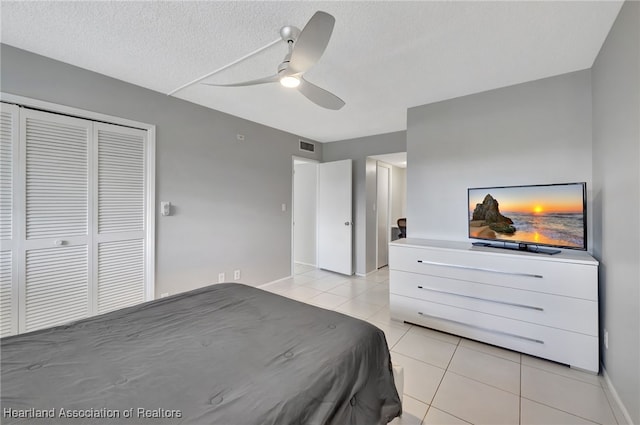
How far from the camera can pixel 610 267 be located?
1837 mm

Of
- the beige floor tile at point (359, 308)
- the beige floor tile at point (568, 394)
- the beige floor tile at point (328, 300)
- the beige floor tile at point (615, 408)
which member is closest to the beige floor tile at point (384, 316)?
the beige floor tile at point (359, 308)

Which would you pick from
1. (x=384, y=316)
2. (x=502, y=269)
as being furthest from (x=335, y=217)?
(x=502, y=269)

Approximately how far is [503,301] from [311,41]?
2.54 metres

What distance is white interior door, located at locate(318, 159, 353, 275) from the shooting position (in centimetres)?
467

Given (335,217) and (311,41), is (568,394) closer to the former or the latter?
(311,41)

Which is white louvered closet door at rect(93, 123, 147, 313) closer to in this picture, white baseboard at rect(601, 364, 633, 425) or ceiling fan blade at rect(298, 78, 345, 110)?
ceiling fan blade at rect(298, 78, 345, 110)

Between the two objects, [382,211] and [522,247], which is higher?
[382,211]

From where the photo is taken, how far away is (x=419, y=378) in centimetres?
197

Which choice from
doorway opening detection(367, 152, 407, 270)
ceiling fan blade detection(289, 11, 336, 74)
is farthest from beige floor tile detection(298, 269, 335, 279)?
ceiling fan blade detection(289, 11, 336, 74)

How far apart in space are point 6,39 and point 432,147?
12.9ft

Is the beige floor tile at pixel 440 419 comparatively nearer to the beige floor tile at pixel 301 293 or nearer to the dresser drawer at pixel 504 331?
the dresser drawer at pixel 504 331

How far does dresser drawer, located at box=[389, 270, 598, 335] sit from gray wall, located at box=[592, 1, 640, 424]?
141 mm

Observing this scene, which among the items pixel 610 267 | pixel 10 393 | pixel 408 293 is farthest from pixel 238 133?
pixel 610 267

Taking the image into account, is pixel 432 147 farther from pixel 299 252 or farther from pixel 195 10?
pixel 299 252
